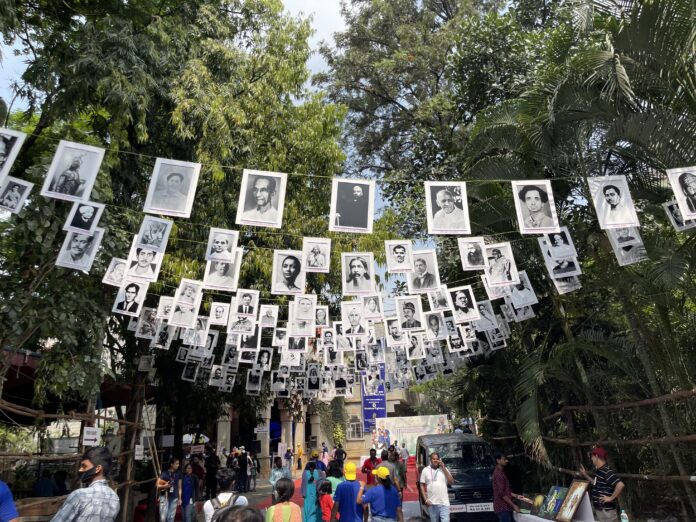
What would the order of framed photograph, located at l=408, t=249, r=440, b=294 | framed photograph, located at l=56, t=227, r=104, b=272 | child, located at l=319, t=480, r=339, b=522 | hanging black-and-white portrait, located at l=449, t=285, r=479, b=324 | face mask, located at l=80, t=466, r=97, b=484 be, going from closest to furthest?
1. face mask, located at l=80, t=466, r=97, b=484
2. child, located at l=319, t=480, r=339, b=522
3. framed photograph, located at l=56, t=227, r=104, b=272
4. framed photograph, located at l=408, t=249, r=440, b=294
5. hanging black-and-white portrait, located at l=449, t=285, r=479, b=324

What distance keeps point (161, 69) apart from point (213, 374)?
740 cm

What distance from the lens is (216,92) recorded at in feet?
36.5

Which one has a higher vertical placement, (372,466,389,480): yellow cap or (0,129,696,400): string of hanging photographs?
(0,129,696,400): string of hanging photographs

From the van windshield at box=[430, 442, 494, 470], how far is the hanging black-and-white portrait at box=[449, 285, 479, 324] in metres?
4.06

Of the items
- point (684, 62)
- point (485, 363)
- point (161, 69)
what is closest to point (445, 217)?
point (684, 62)

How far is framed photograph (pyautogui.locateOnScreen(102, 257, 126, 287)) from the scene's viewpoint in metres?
8.42

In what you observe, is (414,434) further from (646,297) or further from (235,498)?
(235,498)

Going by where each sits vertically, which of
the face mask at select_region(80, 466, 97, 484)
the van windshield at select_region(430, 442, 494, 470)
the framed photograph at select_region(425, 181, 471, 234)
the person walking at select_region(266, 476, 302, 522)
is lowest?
the person walking at select_region(266, 476, 302, 522)

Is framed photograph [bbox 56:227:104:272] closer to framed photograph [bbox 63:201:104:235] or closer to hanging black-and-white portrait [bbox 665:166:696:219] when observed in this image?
framed photograph [bbox 63:201:104:235]

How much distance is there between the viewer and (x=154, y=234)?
7.61 metres

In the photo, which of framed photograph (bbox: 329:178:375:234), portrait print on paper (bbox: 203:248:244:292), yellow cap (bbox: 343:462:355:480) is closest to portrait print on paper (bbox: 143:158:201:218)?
framed photograph (bbox: 329:178:375:234)

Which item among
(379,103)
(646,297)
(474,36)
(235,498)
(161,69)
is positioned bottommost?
(235,498)

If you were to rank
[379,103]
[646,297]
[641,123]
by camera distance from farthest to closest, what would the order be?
1. [379,103]
2. [646,297]
3. [641,123]

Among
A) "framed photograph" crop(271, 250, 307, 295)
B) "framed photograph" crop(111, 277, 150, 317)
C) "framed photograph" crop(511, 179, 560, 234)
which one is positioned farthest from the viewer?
"framed photograph" crop(111, 277, 150, 317)
